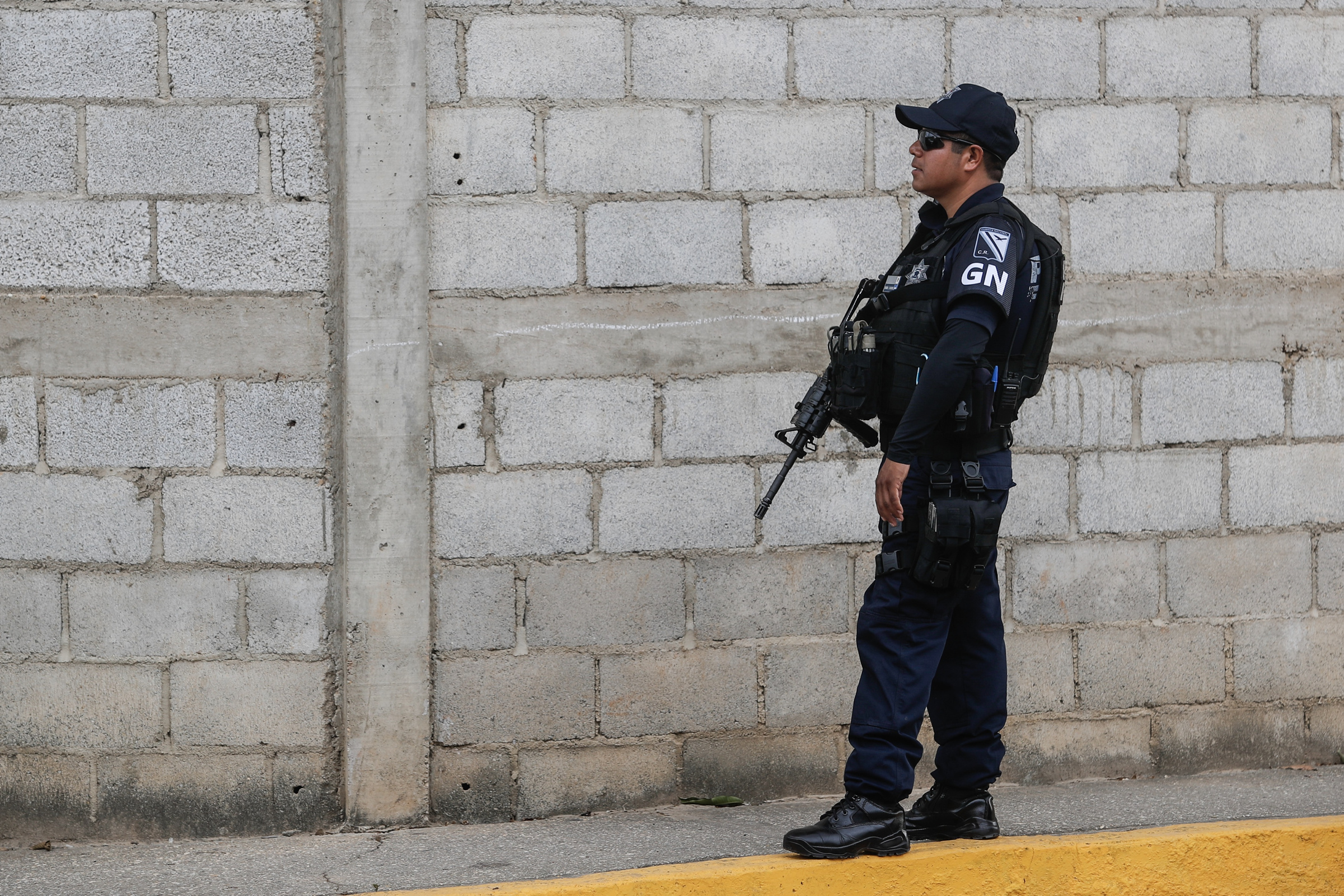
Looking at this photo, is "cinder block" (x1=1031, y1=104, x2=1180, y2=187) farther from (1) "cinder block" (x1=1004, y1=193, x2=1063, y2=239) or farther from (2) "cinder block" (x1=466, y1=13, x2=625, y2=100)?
(2) "cinder block" (x1=466, y1=13, x2=625, y2=100)

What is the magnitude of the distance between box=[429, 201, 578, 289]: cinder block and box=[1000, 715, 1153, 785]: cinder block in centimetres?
189

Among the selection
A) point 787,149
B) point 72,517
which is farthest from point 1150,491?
point 72,517

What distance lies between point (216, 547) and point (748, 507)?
1.47 m

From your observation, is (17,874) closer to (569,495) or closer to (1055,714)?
(569,495)

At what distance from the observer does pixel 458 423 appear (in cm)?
368

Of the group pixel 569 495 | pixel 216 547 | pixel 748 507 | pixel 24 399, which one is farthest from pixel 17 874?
pixel 748 507

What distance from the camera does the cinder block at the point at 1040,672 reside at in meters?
Result: 3.93

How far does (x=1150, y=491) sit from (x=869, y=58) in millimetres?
1526

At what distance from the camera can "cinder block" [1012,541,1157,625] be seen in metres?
3.94

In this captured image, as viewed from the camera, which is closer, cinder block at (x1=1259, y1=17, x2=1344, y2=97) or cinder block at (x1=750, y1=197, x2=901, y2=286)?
cinder block at (x1=750, y1=197, x2=901, y2=286)

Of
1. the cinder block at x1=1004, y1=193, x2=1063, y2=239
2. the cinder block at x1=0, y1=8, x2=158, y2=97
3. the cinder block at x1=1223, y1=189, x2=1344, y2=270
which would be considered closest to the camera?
the cinder block at x1=0, y1=8, x2=158, y2=97

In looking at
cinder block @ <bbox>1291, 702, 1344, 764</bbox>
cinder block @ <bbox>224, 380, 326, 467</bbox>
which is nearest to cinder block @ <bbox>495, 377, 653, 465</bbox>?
cinder block @ <bbox>224, 380, 326, 467</bbox>

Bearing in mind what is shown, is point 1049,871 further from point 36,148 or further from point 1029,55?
point 36,148

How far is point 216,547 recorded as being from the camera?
362 cm
